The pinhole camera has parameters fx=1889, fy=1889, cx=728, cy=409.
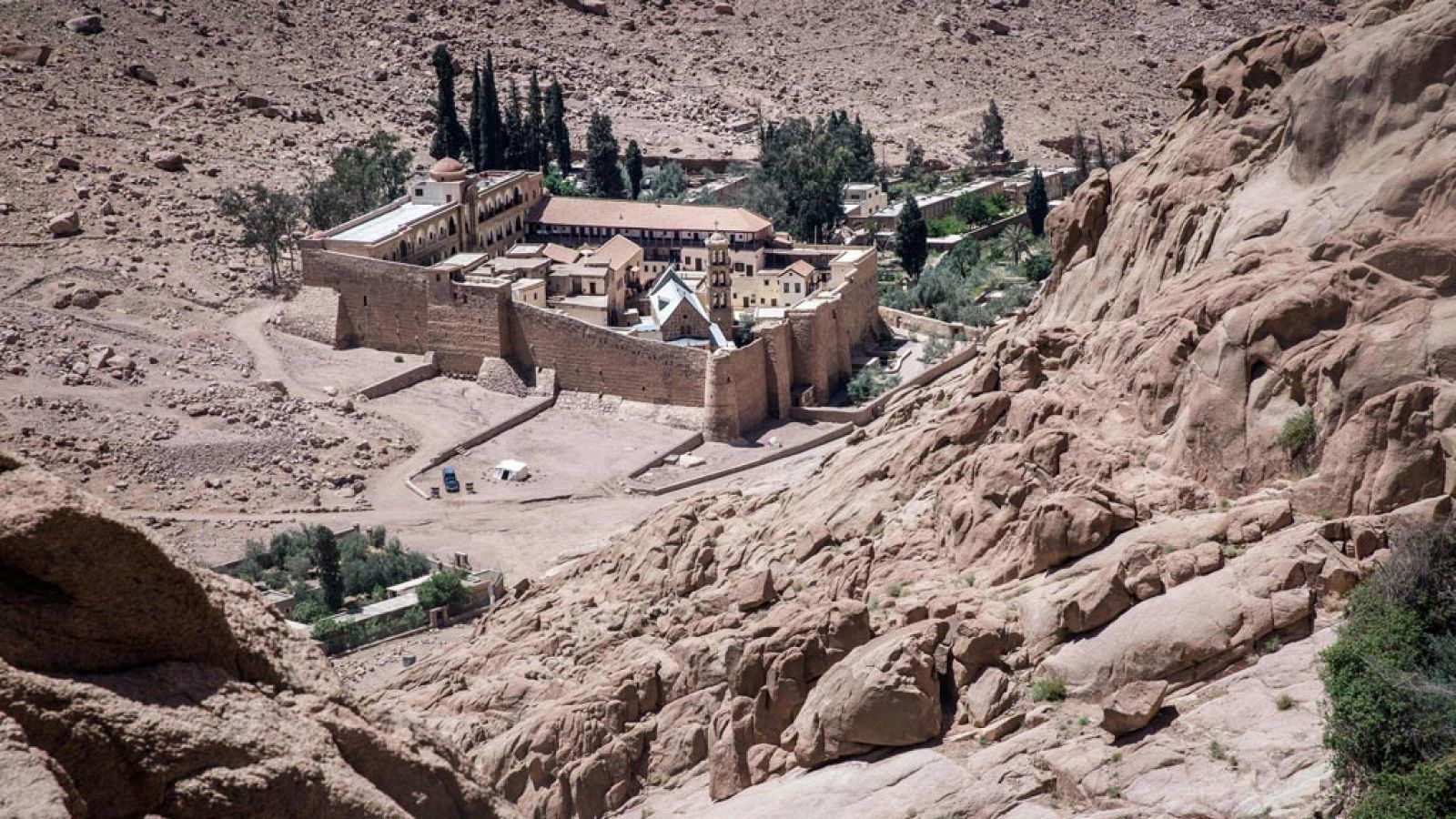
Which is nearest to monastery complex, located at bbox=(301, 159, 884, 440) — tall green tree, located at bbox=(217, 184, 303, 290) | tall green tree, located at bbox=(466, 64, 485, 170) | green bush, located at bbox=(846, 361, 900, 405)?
green bush, located at bbox=(846, 361, 900, 405)

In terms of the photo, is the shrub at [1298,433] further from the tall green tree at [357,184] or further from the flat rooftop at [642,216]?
the tall green tree at [357,184]

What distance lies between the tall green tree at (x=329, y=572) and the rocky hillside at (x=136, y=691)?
3940 cm

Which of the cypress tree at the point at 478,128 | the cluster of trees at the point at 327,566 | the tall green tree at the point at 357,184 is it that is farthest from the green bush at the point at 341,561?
the cypress tree at the point at 478,128

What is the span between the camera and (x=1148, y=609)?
21.6 m

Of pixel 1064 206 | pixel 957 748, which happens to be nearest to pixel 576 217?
pixel 1064 206

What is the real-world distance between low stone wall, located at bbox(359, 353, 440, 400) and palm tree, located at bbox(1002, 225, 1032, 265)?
2691cm

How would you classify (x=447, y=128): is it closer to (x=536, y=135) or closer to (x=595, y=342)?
(x=536, y=135)

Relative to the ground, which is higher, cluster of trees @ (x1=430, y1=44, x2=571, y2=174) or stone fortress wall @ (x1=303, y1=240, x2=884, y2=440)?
cluster of trees @ (x1=430, y1=44, x2=571, y2=174)

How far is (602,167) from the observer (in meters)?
92.1

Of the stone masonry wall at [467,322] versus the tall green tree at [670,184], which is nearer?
the stone masonry wall at [467,322]

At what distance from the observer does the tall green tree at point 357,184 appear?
82812 millimetres

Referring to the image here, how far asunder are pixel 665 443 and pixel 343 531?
12793 mm

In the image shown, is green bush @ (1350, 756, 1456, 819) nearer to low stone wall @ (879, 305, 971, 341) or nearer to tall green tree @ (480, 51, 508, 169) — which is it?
low stone wall @ (879, 305, 971, 341)

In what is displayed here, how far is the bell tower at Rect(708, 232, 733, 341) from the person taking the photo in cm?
7181
